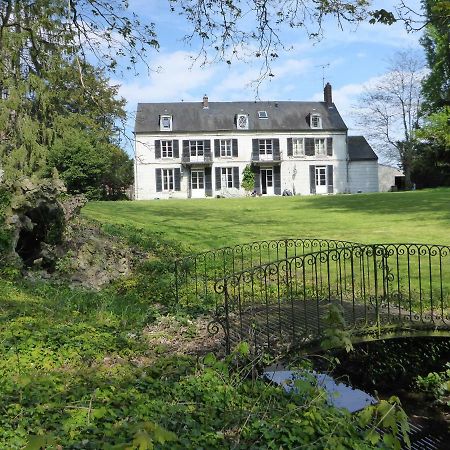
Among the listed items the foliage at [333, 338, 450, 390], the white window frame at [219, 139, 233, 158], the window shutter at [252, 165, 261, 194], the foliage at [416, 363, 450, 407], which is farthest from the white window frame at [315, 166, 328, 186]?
the foliage at [416, 363, 450, 407]

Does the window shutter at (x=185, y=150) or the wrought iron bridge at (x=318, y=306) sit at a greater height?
the window shutter at (x=185, y=150)

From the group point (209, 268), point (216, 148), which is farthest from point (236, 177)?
point (209, 268)

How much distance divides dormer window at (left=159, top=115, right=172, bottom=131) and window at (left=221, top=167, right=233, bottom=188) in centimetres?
584

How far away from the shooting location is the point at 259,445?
12.0 feet

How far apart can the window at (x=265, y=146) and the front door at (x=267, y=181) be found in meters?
1.56

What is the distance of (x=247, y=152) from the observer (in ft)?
142

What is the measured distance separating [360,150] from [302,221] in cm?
2904

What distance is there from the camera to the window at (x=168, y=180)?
42.1 metres

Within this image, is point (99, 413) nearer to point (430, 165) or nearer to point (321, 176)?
point (430, 165)

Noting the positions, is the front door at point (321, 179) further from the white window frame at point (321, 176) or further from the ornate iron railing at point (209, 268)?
the ornate iron railing at point (209, 268)

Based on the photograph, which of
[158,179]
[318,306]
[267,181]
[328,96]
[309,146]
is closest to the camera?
[318,306]

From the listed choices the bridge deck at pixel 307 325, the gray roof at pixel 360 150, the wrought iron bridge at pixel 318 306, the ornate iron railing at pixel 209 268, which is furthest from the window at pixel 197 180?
the bridge deck at pixel 307 325

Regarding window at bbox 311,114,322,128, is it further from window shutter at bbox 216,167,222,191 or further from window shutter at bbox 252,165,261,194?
window shutter at bbox 216,167,222,191

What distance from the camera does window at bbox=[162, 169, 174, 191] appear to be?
138 feet
